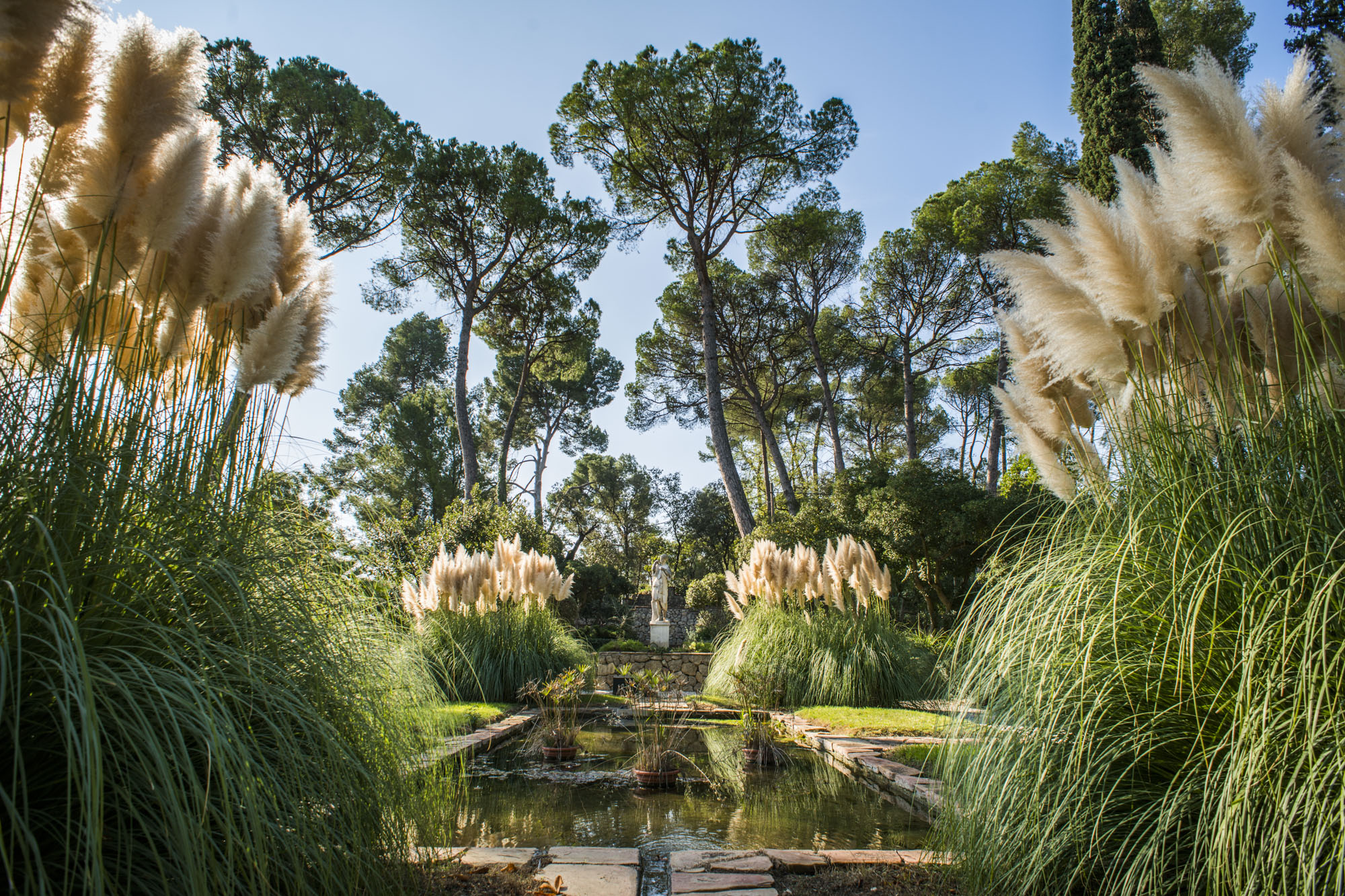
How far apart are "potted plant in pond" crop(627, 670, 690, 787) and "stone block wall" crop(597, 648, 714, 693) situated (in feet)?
19.0

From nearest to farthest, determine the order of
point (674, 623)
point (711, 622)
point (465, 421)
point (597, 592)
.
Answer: point (711, 622)
point (465, 421)
point (674, 623)
point (597, 592)

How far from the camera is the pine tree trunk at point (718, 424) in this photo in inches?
478

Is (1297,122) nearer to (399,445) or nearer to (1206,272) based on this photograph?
(1206,272)

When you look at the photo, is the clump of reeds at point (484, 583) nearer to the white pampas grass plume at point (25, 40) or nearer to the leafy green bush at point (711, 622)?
the white pampas grass plume at point (25, 40)

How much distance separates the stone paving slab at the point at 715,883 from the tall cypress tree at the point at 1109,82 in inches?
381

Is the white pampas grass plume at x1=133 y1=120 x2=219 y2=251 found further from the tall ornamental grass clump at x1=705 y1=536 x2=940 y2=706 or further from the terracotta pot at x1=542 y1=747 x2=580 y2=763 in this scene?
the tall ornamental grass clump at x1=705 y1=536 x2=940 y2=706

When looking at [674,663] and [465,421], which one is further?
[465,421]

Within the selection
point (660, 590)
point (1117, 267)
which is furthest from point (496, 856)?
point (660, 590)

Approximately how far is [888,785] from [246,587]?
3.11m

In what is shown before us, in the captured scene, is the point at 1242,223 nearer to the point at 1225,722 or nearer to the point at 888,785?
the point at 1225,722

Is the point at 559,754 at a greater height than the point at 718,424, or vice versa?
the point at 718,424

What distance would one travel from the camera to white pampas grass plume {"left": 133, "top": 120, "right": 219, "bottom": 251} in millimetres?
1844

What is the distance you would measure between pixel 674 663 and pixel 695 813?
7856 mm

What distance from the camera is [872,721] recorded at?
5.05 meters
